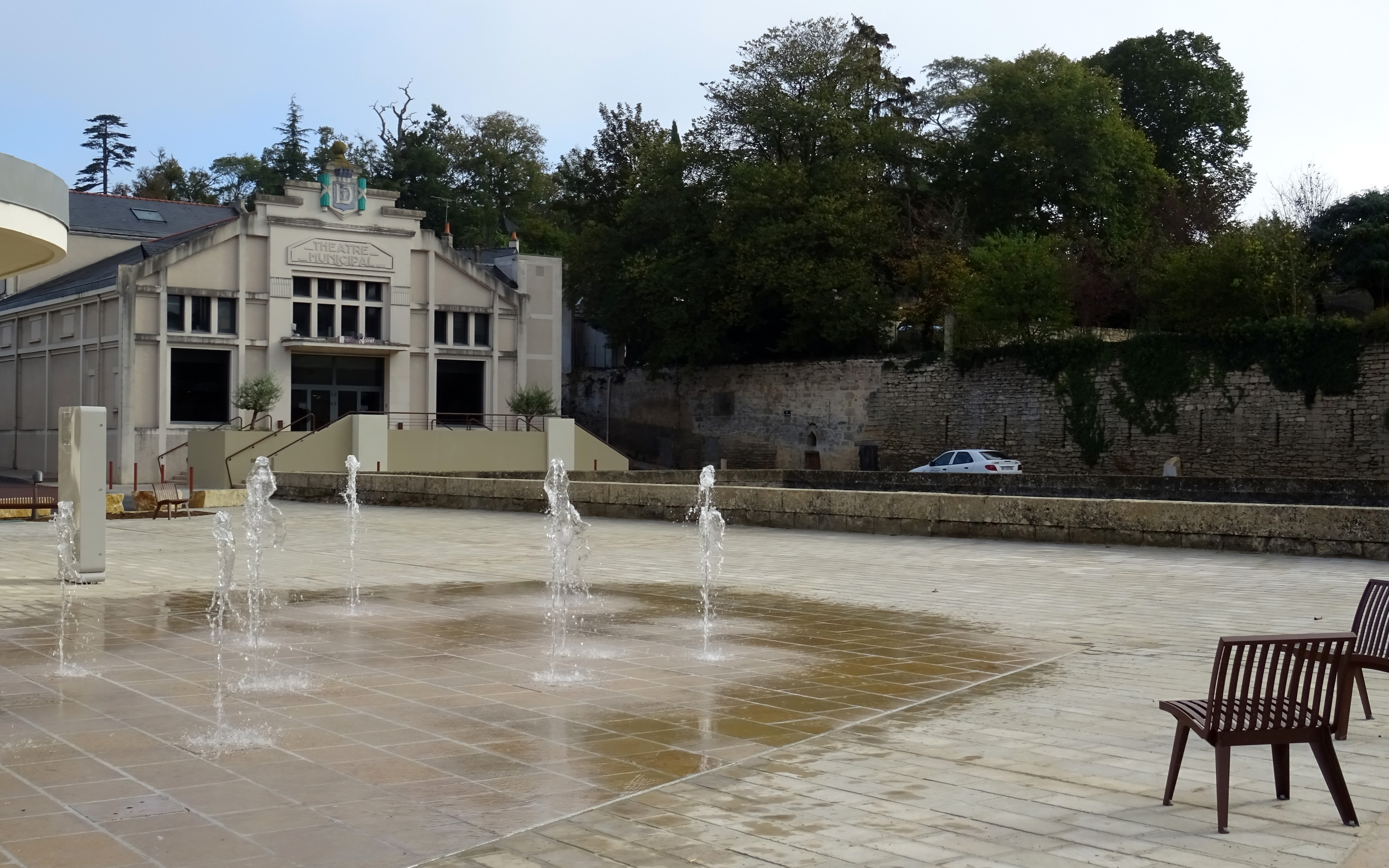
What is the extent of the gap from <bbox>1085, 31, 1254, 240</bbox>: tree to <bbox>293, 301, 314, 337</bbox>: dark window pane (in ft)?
114

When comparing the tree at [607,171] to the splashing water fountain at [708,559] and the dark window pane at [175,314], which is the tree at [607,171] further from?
the splashing water fountain at [708,559]

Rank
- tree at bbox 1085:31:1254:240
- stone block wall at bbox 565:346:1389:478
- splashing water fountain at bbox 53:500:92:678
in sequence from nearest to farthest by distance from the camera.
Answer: splashing water fountain at bbox 53:500:92:678, stone block wall at bbox 565:346:1389:478, tree at bbox 1085:31:1254:240

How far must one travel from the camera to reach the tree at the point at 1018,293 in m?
44.1

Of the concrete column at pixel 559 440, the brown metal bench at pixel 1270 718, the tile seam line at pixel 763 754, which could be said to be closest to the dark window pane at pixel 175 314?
the concrete column at pixel 559 440

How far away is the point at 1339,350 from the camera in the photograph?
37.8m

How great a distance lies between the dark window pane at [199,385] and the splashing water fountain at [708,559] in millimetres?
27776

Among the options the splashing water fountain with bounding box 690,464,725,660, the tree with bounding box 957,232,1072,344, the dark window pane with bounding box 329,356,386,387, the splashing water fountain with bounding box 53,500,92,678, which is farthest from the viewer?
the dark window pane with bounding box 329,356,386,387

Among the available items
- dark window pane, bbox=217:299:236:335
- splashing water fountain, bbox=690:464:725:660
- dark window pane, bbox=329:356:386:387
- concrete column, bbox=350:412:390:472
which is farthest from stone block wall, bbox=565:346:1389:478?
splashing water fountain, bbox=690:464:725:660

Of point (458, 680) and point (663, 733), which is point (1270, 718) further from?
point (458, 680)

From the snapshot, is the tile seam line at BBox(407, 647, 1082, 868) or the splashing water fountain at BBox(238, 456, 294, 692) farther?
the splashing water fountain at BBox(238, 456, 294, 692)

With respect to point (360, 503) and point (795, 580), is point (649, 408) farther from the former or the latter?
point (795, 580)

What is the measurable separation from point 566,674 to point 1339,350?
34.9 meters

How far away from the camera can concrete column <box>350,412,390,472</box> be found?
40156 millimetres

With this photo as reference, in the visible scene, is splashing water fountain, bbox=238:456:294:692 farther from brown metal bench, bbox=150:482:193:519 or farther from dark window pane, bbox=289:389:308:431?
dark window pane, bbox=289:389:308:431
